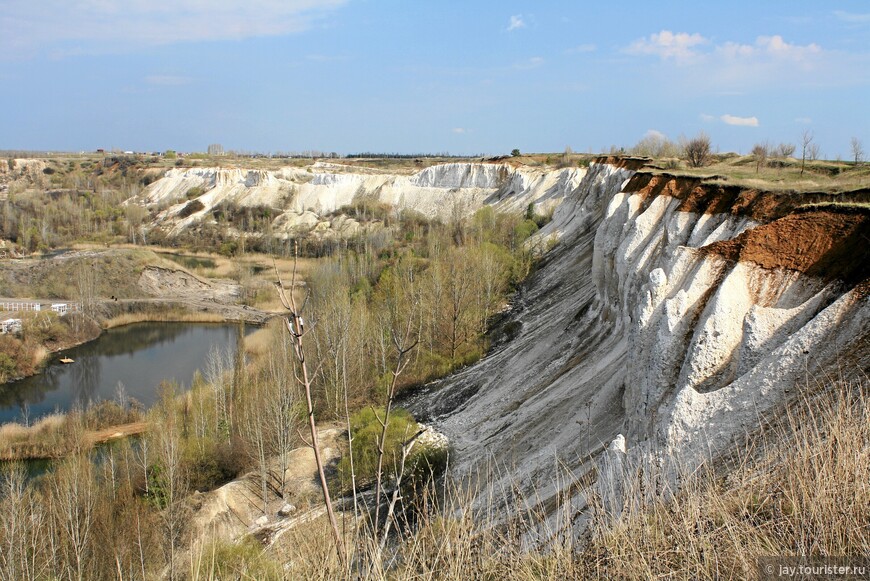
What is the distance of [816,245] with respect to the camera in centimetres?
884

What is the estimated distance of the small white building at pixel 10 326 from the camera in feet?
112

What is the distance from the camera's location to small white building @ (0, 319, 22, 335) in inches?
1340

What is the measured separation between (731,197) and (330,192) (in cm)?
6536

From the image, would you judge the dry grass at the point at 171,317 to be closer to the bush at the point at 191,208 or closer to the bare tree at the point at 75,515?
the bare tree at the point at 75,515

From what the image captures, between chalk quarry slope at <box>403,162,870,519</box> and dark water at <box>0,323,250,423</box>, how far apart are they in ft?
53.5

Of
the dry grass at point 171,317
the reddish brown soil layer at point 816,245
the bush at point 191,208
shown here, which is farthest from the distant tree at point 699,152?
the bush at point 191,208

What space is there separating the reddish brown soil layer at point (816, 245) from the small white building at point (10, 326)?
38.9 meters

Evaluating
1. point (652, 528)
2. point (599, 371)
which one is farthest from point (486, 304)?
point (652, 528)

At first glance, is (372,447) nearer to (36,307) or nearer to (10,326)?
(10,326)

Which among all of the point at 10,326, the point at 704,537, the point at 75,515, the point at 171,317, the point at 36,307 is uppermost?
the point at 704,537

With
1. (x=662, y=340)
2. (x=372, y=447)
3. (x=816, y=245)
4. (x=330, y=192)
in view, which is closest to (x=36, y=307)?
(x=372, y=447)

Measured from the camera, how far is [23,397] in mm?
28328

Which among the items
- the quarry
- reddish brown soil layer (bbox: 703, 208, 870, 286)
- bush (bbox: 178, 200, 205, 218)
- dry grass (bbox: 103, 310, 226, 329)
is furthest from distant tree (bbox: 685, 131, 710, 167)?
bush (bbox: 178, 200, 205, 218)

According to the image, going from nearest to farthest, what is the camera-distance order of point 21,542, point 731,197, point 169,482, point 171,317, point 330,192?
1. point 21,542
2. point 731,197
3. point 169,482
4. point 171,317
5. point 330,192
